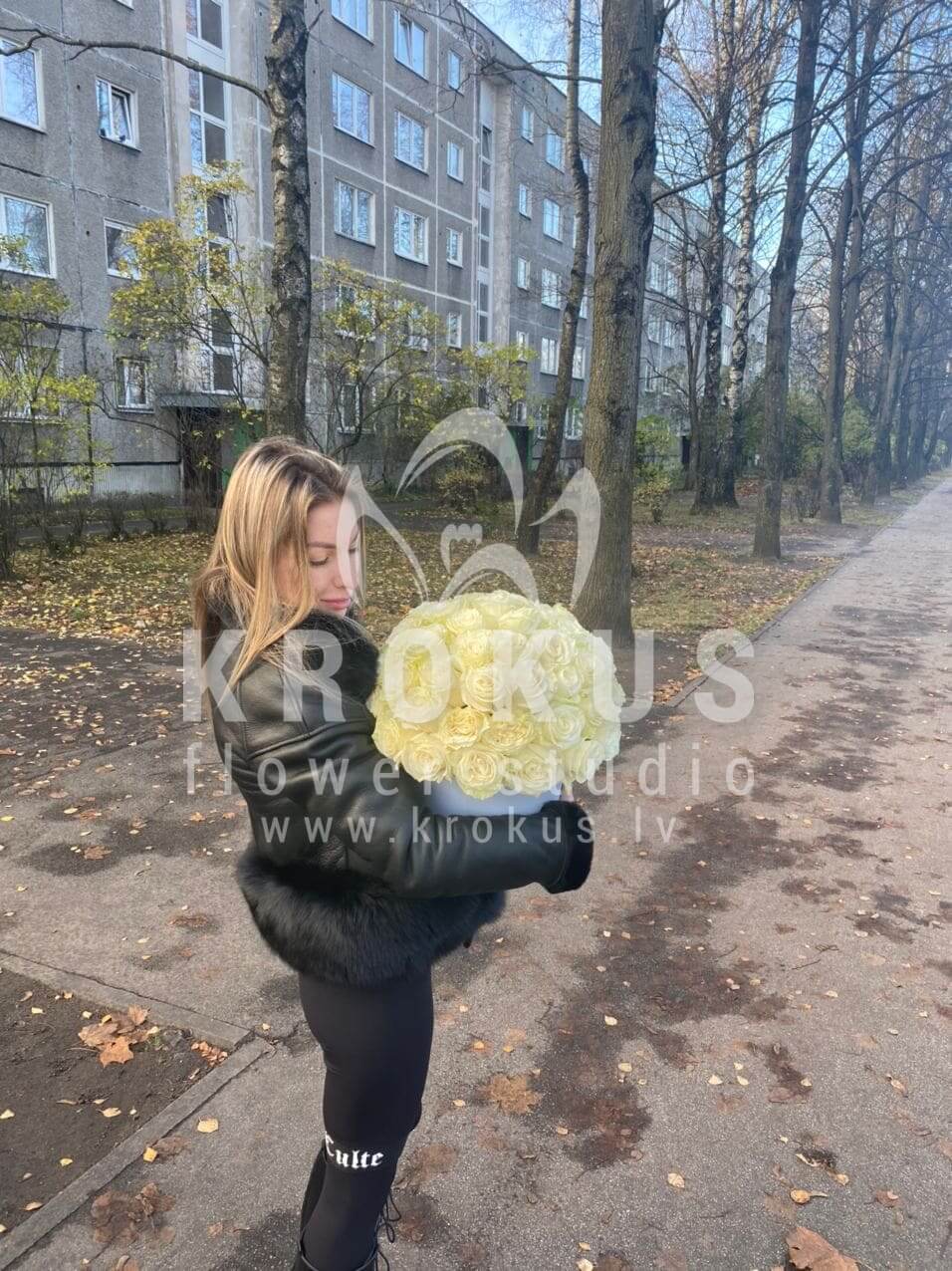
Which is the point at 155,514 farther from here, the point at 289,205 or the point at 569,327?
the point at 289,205

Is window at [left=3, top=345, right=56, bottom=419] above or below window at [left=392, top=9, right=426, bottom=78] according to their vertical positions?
below

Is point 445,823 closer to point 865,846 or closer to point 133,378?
point 865,846

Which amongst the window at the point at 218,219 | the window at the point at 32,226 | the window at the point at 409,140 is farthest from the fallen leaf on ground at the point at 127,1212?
the window at the point at 409,140

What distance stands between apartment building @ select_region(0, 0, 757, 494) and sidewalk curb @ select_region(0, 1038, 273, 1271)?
11911mm

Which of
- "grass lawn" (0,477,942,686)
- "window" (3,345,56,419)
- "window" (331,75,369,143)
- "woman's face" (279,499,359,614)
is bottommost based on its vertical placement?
"grass lawn" (0,477,942,686)

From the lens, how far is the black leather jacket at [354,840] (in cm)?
167

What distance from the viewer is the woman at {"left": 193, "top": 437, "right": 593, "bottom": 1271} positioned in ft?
5.52

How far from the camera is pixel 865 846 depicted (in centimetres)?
498

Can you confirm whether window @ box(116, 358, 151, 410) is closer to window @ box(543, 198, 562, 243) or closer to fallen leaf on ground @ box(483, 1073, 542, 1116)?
fallen leaf on ground @ box(483, 1073, 542, 1116)

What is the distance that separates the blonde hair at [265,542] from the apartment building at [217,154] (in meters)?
12.1

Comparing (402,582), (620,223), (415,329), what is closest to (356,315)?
(415,329)

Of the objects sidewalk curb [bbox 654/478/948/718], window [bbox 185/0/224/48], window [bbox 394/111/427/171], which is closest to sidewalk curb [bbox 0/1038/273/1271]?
sidewalk curb [bbox 654/478/948/718]

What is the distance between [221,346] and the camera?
1547 centimetres

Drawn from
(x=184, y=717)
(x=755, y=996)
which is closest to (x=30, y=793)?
(x=184, y=717)
